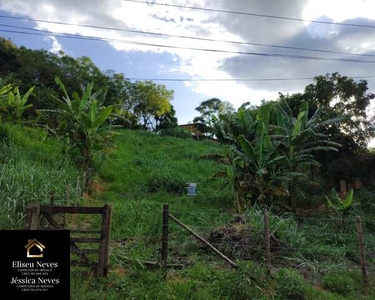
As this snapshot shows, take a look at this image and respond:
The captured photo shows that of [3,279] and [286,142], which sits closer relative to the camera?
[3,279]

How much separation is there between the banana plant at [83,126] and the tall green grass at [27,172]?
0.55 metres

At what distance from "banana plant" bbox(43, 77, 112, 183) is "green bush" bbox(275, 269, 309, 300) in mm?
7063

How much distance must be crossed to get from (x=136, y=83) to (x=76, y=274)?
31128mm

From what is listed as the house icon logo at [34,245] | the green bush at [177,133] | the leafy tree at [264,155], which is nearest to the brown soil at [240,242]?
the leafy tree at [264,155]

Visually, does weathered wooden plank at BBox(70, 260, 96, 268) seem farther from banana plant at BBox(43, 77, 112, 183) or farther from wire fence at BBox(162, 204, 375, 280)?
banana plant at BBox(43, 77, 112, 183)

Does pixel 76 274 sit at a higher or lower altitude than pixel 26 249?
lower

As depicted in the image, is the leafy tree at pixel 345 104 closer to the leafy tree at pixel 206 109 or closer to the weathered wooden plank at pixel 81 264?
the weathered wooden plank at pixel 81 264

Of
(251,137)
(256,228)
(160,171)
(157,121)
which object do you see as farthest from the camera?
(157,121)

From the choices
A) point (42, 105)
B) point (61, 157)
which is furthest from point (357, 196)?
point (42, 105)

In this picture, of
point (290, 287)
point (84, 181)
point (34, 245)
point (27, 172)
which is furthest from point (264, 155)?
point (34, 245)

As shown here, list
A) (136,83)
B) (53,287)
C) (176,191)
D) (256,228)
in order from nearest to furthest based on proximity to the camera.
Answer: (53,287) < (256,228) < (176,191) < (136,83)

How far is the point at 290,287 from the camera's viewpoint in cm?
450

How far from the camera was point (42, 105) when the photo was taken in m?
17.9

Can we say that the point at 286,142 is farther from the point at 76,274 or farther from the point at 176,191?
the point at 76,274
